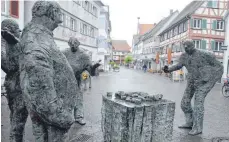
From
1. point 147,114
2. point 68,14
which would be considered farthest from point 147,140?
point 68,14

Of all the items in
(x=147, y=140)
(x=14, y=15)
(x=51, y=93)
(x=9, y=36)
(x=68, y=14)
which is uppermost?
(x=68, y=14)

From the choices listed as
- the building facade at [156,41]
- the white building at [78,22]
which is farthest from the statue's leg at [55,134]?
the building facade at [156,41]

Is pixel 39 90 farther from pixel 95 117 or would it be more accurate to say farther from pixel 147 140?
pixel 95 117

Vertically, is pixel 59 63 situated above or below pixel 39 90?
above

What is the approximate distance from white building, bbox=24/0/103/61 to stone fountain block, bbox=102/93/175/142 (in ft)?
46.5

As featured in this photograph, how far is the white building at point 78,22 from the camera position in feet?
62.4

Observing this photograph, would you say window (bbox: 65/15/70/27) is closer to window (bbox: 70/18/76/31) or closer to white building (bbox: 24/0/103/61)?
white building (bbox: 24/0/103/61)

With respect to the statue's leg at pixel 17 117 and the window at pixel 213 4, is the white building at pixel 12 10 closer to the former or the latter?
the statue's leg at pixel 17 117

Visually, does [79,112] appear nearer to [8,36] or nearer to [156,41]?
[8,36]

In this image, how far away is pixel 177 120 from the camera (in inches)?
274

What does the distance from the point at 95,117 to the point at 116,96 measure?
10.1 ft

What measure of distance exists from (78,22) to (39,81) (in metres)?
21.7

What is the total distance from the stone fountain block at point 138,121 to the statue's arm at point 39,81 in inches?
63.0

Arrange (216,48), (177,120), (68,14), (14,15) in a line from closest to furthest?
(177,120) < (14,15) < (68,14) < (216,48)
